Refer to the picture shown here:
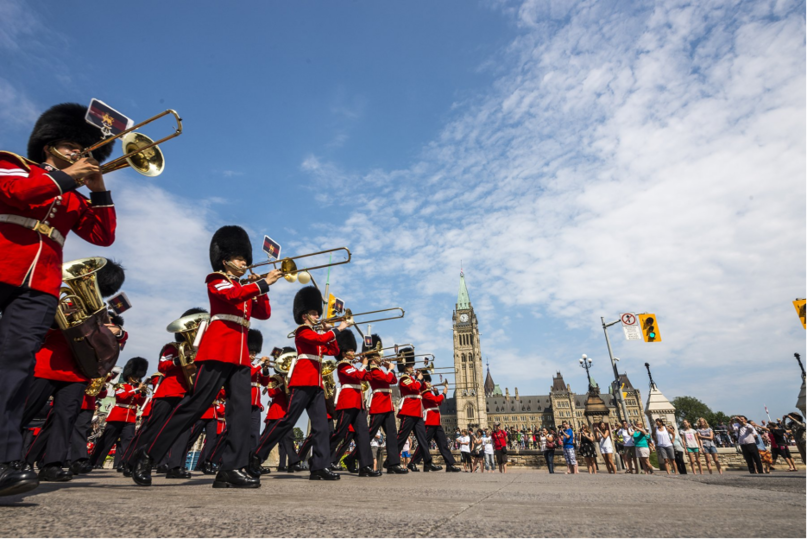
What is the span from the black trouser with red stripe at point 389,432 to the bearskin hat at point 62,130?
6177 mm

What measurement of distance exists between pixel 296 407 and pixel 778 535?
549cm

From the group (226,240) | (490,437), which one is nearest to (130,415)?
(226,240)

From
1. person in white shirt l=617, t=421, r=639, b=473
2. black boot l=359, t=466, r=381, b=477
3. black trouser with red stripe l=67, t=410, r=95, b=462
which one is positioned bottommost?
black boot l=359, t=466, r=381, b=477

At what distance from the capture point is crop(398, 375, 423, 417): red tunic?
9957mm

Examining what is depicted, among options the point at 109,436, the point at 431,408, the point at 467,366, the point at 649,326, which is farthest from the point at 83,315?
the point at 467,366

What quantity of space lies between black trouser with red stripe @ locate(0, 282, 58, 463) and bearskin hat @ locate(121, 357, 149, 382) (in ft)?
27.7

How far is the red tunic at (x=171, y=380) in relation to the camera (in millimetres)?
7031

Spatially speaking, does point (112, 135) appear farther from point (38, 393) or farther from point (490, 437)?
point (490, 437)

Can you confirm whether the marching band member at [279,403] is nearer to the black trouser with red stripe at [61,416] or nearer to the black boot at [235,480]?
the black trouser with red stripe at [61,416]

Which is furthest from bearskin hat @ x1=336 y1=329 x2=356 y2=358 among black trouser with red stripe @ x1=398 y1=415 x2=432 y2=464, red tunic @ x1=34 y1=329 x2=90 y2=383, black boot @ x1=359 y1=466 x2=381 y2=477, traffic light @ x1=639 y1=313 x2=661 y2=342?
traffic light @ x1=639 y1=313 x2=661 y2=342

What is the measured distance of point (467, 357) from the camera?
125 meters

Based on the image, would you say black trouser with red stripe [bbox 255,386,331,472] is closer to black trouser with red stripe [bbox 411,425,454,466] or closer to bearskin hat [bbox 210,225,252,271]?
bearskin hat [bbox 210,225,252,271]

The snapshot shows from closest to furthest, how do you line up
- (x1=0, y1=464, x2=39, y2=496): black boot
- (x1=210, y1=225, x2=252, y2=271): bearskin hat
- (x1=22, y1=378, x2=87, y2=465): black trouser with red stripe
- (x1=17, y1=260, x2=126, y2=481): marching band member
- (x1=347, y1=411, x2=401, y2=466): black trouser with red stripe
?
(x1=0, y1=464, x2=39, y2=496): black boot → (x1=17, y1=260, x2=126, y2=481): marching band member → (x1=22, y1=378, x2=87, y2=465): black trouser with red stripe → (x1=210, y1=225, x2=252, y2=271): bearskin hat → (x1=347, y1=411, x2=401, y2=466): black trouser with red stripe

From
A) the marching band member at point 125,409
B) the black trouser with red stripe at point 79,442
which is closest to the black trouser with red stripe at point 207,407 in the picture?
the black trouser with red stripe at point 79,442
